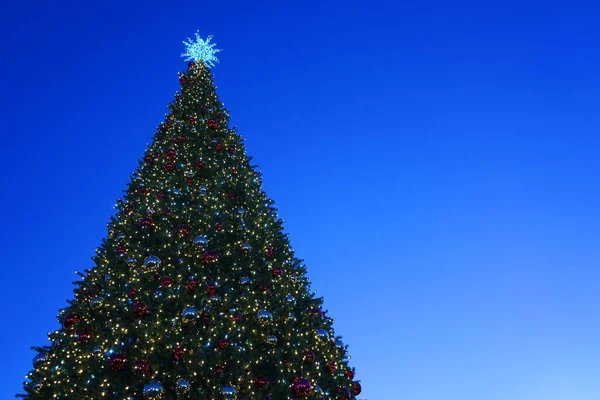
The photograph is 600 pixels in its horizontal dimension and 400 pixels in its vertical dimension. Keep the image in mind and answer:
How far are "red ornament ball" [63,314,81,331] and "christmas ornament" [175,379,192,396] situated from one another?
1951 millimetres

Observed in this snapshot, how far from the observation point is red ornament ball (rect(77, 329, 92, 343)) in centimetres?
538

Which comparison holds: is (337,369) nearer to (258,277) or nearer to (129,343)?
(258,277)

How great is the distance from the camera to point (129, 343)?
16.8 ft

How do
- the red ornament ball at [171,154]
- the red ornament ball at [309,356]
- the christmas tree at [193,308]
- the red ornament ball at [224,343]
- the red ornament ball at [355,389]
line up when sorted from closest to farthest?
the christmas tree at [193,308]
the red ornament ball at [224,343]
the red ornament ball at [309,356]
the red ornament ball at [355,389]
the red ornament ball at [171,154]

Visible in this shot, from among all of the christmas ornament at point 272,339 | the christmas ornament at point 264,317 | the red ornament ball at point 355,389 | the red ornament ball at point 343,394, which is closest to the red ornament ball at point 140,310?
the christmas ornament at point 264,317

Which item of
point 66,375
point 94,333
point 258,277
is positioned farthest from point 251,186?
point 66,375

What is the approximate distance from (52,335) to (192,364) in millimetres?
2198

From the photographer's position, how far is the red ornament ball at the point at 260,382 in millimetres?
5059

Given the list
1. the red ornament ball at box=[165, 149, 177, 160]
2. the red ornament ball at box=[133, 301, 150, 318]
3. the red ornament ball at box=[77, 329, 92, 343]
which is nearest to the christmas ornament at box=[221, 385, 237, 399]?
the red ornament ball at box=[133, 301, 150, 318]

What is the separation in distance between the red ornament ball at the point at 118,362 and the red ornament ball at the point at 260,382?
4.69 ft

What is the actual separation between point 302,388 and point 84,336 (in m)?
2.72

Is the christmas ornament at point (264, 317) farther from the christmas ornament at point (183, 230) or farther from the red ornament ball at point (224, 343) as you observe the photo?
the christmas ornament at point (183, 230)

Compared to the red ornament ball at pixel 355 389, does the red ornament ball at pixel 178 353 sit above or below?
above

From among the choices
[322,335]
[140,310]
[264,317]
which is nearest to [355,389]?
[322,335]
